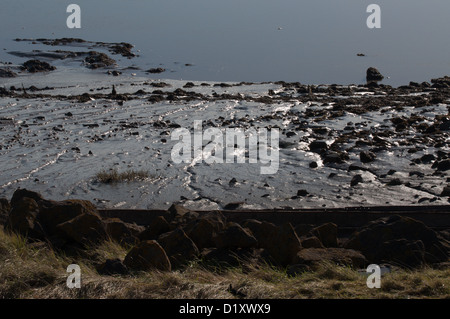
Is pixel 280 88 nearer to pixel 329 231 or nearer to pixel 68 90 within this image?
pixel 68 90

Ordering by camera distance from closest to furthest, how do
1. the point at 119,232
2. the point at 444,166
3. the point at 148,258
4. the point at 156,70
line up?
1. the point at 148,258
2. the point at 119,232
3. the point at 444,166
4. the point at 156,70

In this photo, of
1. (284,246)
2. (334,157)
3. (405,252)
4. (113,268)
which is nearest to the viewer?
(113,268)

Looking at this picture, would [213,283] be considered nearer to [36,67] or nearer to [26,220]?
[26,220]

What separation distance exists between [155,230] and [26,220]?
1530 millimetres

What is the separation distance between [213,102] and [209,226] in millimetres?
15217

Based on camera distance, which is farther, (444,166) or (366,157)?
(366,157)

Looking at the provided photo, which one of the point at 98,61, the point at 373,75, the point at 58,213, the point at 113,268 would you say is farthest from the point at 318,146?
the point at 98,61

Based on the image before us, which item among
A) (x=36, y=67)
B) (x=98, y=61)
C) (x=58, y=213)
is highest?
(x=98, y=61)

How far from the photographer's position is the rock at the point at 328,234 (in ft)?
21.2

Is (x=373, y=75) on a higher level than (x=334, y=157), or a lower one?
higher

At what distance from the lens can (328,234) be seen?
648 centimetres
